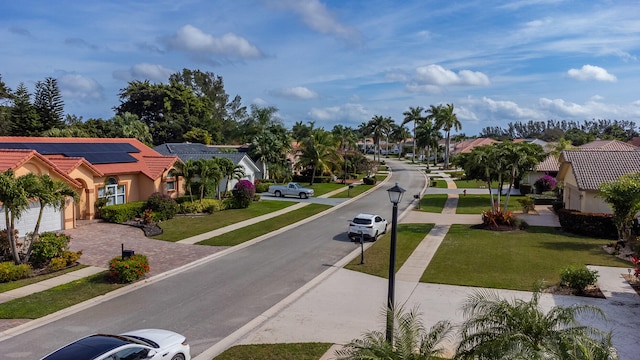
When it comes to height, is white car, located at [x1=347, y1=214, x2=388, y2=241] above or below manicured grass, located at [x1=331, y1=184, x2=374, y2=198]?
below

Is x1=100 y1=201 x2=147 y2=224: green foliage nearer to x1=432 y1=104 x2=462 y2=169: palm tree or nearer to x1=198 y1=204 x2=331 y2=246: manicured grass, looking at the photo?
x1=198 y1=204 x2=331 y2=246: manicured grass

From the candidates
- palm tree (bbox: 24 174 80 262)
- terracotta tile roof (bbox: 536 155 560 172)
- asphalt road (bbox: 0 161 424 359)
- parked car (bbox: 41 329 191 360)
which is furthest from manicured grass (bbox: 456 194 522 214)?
parked car (bbox: 41 329 191 360)

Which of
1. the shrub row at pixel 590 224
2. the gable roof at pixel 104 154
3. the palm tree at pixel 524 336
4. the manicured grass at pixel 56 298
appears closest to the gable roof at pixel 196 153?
the gable roof at pixel 104 154

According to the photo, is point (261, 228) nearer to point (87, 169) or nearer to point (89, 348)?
point (87, 169)

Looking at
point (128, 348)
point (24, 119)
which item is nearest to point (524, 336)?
point (128, 348)

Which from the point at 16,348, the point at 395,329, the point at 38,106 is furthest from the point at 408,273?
the point at 38,106
